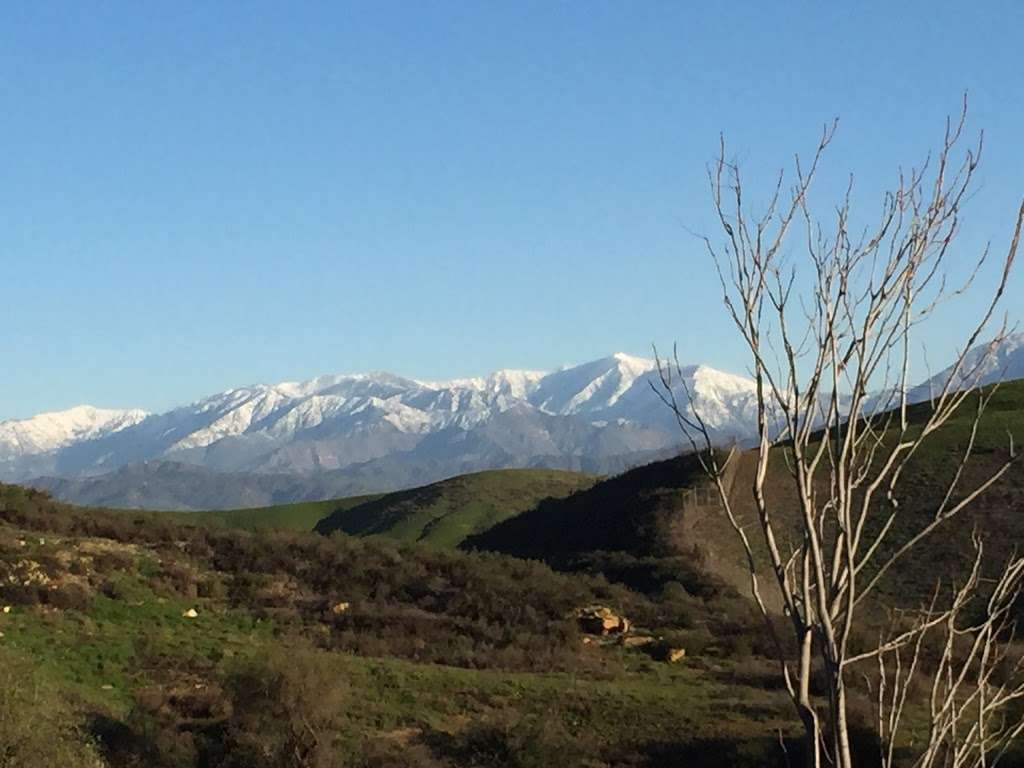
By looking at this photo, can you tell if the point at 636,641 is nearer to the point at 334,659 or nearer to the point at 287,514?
the point at 334,659

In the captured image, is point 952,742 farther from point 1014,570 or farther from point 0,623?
point 0,623

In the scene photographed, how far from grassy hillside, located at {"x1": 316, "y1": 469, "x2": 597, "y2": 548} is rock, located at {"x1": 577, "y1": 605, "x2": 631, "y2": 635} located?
54.0 m

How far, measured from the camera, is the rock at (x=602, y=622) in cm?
4012

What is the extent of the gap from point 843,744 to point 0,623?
33.7 metres

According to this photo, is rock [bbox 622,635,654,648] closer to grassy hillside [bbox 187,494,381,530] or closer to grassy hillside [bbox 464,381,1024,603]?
grassy hillside [bbox 464,381,1024,603]

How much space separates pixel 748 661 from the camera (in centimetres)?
3606

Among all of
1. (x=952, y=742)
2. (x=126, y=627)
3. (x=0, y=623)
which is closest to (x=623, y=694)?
(x=126, y=627)

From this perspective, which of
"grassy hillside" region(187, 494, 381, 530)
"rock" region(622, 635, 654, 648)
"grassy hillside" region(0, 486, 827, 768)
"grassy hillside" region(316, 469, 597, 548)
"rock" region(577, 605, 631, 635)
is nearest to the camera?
"grassy hillside" region(0, 486, 827, 768)

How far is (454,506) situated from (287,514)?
853 inches

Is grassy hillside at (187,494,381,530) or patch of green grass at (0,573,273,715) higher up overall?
grassy hillside at (187,494,381,530)

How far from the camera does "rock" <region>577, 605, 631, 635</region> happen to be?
40125 mm

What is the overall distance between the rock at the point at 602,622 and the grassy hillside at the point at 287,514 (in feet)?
226

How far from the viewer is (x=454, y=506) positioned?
4375 inches

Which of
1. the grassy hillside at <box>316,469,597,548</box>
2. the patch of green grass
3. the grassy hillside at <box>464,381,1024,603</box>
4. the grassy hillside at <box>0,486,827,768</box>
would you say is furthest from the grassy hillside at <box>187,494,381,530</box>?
the patch of green grass
